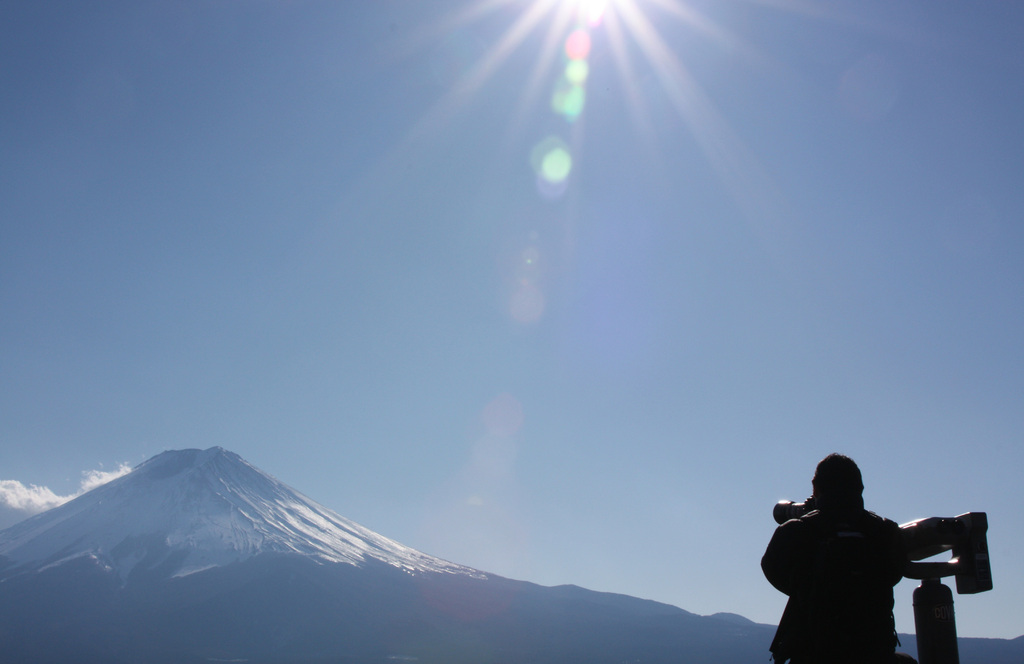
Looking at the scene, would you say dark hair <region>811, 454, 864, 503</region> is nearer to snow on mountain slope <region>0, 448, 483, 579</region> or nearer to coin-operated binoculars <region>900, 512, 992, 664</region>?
coin-operated binoculars <region>900, 512, 992, 664</region>

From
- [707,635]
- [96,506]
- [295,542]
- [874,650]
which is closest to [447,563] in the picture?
[295,542]

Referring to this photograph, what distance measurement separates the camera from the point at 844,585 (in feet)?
11.3

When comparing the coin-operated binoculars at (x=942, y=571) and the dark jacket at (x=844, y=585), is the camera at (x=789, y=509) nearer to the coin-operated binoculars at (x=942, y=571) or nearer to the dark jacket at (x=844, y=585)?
the dark jacket at (x=844, y=585)

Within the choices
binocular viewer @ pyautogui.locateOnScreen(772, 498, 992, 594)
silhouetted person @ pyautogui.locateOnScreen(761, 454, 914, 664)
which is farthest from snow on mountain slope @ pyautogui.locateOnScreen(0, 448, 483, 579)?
binocular viewer @ pyautogui.locateOnScreen(772, 498, 992, 594)

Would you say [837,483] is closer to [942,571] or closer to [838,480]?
[838,480]

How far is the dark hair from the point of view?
3.63 m

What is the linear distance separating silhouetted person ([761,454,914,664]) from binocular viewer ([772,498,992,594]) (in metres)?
0.12

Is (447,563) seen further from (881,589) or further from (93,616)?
(881,589)

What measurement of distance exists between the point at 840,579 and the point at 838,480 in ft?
1.68

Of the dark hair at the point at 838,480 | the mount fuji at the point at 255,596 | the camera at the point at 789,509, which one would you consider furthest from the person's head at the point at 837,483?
the mount fuji at the point at 255,596

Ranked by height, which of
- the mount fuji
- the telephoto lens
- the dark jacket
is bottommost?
the dark jacket

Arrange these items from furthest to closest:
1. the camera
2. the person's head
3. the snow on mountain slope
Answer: the snow on mountain slope
the camera
the person's head

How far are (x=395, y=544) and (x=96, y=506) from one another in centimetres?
7334

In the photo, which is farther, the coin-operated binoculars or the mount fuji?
the mount fuji
